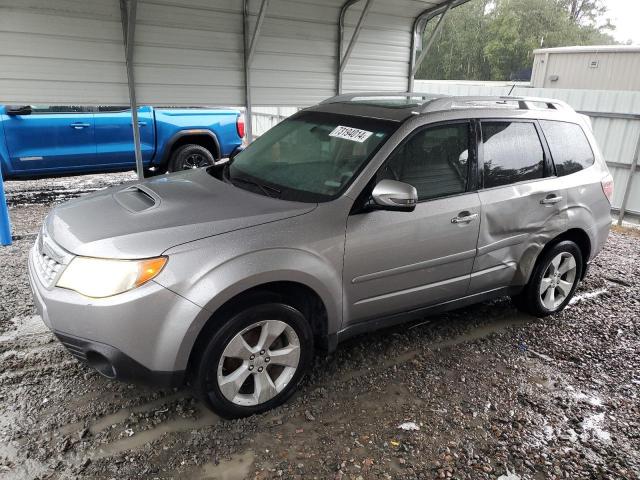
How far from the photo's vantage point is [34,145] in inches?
279

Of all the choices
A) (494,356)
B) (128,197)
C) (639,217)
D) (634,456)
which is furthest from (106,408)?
(639,217)

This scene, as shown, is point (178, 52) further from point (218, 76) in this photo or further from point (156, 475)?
point (156, 475)

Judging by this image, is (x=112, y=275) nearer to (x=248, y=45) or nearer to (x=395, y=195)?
(x=395, y=195)

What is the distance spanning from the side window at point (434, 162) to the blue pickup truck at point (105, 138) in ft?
19.4

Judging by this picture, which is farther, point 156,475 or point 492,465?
point 492,465

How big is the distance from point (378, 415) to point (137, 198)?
1.99 metres

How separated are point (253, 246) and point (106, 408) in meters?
1.34

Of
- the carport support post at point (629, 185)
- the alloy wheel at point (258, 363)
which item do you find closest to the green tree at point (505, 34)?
the carport support post at point (629, 185)

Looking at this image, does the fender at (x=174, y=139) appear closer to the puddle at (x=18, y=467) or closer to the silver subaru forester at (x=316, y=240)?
the silver subaru forester at (x=316, y=240)

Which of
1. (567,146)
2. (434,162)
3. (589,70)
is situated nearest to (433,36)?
(567,146)

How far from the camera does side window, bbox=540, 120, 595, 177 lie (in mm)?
3924

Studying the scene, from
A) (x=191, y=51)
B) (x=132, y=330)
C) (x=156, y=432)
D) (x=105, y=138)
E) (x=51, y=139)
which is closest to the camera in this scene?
(x=132, y=330)

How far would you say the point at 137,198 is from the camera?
10.1ft

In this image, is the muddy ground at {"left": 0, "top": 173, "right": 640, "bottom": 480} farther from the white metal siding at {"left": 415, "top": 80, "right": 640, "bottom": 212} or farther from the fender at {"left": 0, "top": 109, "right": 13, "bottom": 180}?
the white metal siding at {"left": 415, "top": 80, "right": 640, "bottom": 212}
